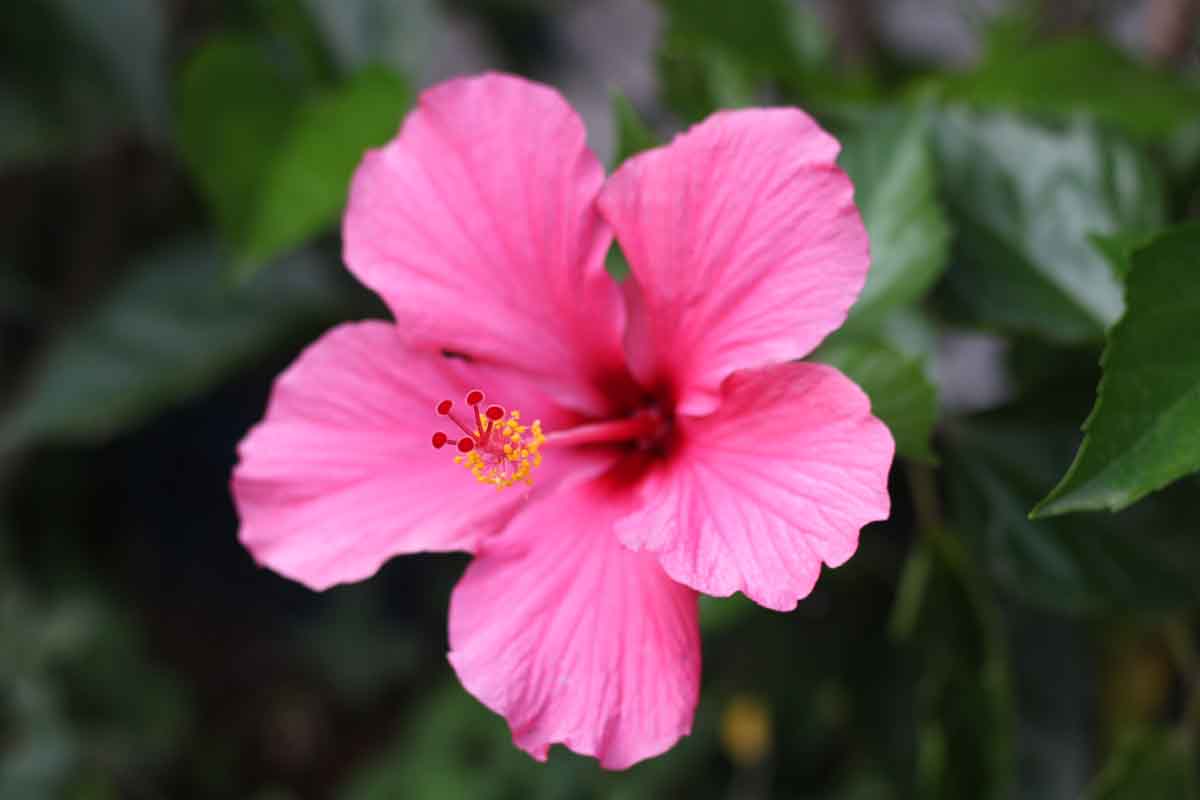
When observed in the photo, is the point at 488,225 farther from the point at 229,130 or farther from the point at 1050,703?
the point at 1050,703

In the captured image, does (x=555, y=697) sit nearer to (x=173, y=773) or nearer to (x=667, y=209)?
(x=667, y=209)

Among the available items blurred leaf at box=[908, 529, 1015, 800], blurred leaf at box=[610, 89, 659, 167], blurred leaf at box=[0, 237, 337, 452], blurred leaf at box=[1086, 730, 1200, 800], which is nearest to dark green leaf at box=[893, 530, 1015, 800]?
blurred leaf at box=[908, 529, 1015, 800]

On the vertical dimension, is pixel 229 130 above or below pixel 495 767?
above

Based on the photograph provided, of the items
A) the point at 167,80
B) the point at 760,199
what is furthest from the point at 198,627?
the point at 760,199

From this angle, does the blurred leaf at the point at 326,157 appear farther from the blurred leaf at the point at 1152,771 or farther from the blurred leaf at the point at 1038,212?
the blurred leaf at the point at 1152,771

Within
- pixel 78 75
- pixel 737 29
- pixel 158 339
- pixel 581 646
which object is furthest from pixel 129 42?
pixel 581 646
